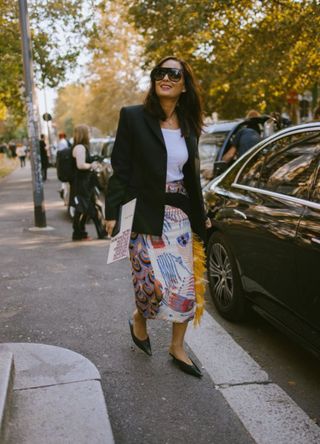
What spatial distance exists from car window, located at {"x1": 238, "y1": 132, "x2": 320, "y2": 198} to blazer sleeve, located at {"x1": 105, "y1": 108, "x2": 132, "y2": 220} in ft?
3.85

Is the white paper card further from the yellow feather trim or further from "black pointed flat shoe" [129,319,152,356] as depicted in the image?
"black pointed flat shoe" [129,319,152,356]

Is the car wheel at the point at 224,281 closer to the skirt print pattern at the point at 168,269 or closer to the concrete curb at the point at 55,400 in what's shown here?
the skirt print pattern at the point at 168,269

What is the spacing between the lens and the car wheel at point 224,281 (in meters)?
4.38

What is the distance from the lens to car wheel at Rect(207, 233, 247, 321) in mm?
4379

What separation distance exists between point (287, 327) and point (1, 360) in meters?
1.80

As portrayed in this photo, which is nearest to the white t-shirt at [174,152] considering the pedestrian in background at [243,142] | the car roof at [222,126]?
the pedestrian in background at [243,142]

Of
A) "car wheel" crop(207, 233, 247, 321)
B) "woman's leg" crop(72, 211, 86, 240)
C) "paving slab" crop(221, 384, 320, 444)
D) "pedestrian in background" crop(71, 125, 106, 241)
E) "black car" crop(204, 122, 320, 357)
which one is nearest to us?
"paving slab" crop(221, 384, 320, 444)

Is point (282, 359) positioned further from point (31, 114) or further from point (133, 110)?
point (31, 114)

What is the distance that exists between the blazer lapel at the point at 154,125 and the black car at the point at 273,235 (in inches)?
39.2

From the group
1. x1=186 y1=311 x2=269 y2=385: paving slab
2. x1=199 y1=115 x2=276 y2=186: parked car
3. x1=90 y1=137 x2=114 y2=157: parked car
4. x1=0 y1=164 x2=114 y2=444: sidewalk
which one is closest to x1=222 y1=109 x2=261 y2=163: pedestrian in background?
x1=199 y1=115 x2=276 y2=186: parked car

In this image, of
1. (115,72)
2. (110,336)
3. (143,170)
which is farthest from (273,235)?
(115,72)

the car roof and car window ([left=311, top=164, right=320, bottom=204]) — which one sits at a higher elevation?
the car roof

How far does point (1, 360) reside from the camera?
330 cm

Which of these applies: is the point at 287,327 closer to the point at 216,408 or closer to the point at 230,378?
the point at 230,378
